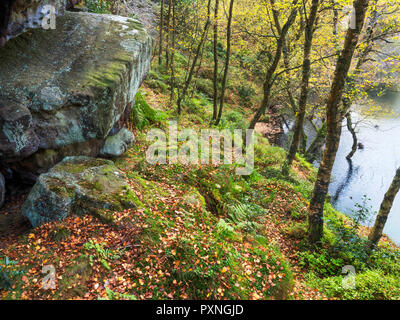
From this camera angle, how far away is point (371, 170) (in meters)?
17.4

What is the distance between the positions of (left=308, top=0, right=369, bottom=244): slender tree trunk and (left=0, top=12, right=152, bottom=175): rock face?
5197 millimetres

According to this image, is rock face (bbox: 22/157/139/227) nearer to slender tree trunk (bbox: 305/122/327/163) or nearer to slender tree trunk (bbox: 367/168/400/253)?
slender tree trunk (bbox: 367/168/400/253)

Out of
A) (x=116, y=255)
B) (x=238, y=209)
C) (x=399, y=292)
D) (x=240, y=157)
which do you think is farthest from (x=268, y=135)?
(x=116, y=255)

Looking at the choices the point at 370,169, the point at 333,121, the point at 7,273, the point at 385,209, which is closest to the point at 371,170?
the point at 370,169

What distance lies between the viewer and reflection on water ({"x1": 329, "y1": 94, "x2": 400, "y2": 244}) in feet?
45.3

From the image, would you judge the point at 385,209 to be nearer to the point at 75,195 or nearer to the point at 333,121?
the point at 333,121

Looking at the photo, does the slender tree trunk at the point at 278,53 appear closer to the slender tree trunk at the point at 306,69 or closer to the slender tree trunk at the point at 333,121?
the slender tree trunk at the point at 306,69

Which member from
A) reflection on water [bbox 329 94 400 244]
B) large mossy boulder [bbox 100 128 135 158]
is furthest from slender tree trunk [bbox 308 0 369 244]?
reflection on water [bbox 329 94 400 244]

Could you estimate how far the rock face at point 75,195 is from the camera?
4.55 meters

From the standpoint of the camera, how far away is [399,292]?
472 centimetres

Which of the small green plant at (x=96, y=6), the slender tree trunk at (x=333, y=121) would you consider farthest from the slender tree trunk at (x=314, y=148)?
the small green plant at (x=96, y=6)

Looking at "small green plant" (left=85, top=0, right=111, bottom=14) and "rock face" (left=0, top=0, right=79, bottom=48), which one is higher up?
"small green plant" (left=85, top=0, right=111, bottom=14)
